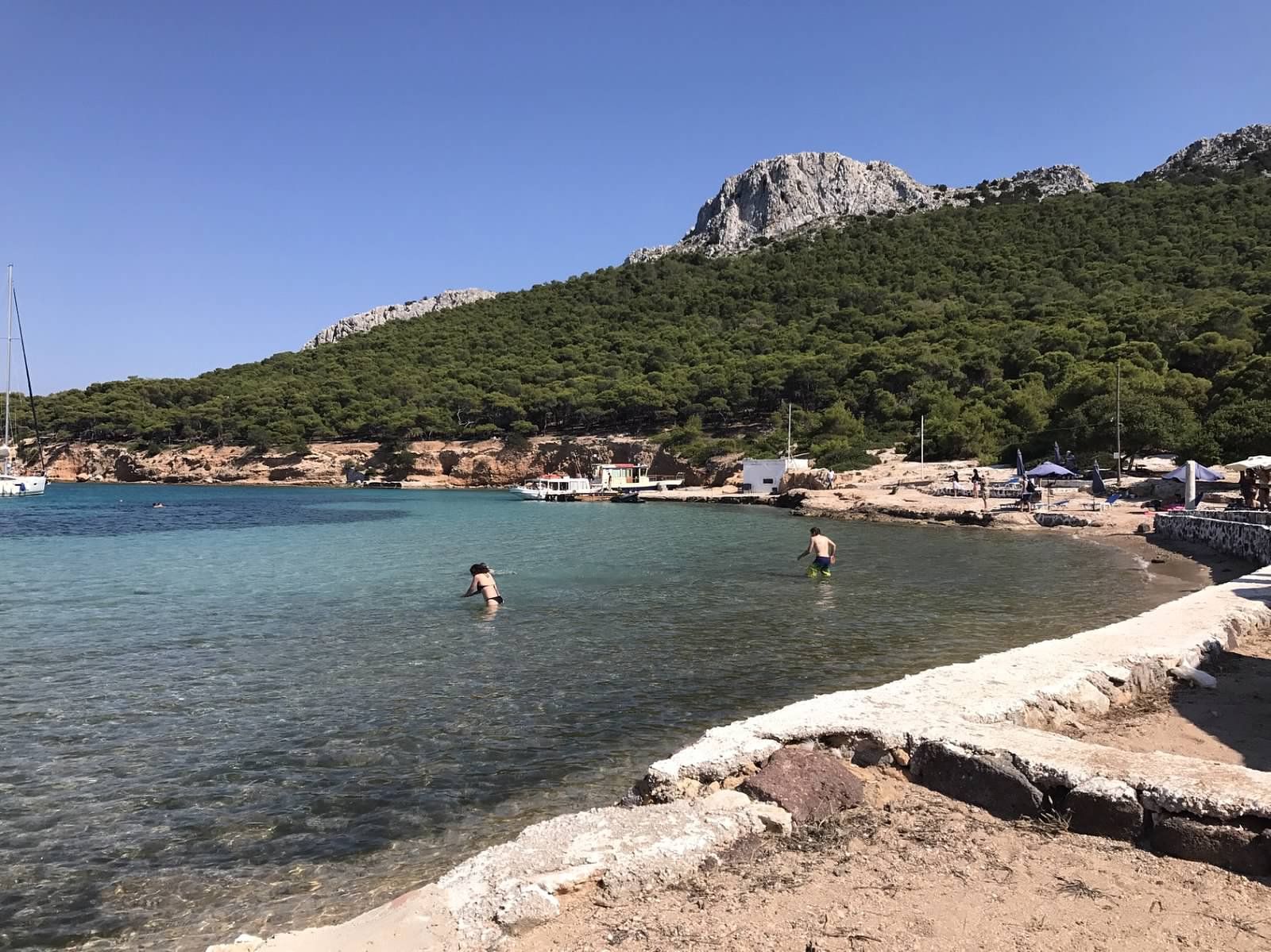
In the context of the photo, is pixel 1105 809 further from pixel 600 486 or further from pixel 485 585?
pixel 600 486

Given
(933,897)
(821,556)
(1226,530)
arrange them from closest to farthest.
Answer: (933,897), (821,556), (1226,530)

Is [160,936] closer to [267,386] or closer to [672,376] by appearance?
[672,376]

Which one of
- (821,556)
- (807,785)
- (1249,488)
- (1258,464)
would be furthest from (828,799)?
(1258,464)

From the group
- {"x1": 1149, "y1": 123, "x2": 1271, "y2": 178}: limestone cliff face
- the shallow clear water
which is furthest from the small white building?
{"x1": 1149, "y1": 123, "x2": 1271, "y2": 178}: limestone cliff face

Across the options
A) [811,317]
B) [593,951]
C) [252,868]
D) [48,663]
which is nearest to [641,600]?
[48,663]

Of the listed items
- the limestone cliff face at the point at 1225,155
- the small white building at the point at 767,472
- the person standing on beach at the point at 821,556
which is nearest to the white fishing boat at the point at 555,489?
the small white building at the point at 767,472

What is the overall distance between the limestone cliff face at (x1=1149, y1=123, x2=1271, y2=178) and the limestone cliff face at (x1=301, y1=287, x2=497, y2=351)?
103905mm

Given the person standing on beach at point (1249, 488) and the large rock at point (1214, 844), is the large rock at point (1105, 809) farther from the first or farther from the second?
the person standing on beach at point (1249, 488)

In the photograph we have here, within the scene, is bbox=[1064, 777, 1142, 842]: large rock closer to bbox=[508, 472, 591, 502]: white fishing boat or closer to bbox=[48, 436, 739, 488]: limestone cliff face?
bbox=[508, 472, 591, 502]: white fishing boat

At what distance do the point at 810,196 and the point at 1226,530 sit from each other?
113615 mm

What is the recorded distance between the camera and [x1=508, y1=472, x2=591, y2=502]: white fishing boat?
61594mm

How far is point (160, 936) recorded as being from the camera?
4.24m

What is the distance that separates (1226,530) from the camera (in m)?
21.3

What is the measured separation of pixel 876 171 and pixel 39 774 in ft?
454
